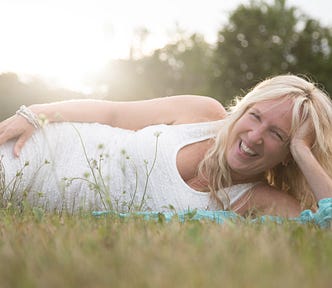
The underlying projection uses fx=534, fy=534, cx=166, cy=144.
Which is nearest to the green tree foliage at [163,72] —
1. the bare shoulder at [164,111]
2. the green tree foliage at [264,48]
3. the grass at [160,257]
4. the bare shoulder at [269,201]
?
the green tree foliage at [264,48]

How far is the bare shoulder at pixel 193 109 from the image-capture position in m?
4.47

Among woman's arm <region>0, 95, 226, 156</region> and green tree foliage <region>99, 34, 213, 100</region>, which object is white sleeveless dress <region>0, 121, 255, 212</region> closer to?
woman's arm <region>0, 95, 226, 156</region>

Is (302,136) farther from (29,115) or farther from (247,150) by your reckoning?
(29,115)

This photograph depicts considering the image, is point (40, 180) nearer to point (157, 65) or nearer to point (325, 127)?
point (325, 127)

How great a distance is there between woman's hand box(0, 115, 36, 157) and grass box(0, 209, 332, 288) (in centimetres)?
183

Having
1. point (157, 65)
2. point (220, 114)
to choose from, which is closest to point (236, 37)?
point (157, 65)

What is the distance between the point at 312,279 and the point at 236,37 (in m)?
25.4

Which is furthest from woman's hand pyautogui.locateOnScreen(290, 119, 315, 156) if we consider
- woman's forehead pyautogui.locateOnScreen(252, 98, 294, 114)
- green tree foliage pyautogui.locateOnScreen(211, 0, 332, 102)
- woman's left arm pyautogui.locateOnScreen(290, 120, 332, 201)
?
green tree foliage pyautogui.locateOnScreen(211, 0, 332, 102)

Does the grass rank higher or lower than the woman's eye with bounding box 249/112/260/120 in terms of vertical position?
lower

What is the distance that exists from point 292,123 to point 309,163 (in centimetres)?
32

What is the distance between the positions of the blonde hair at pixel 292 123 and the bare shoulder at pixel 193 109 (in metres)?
0.34

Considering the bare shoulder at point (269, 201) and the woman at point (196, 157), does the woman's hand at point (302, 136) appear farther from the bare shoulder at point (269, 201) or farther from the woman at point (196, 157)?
the bare shoulder at point (269, 201)

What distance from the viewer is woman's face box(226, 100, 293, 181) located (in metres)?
3.83

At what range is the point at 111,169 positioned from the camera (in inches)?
161
